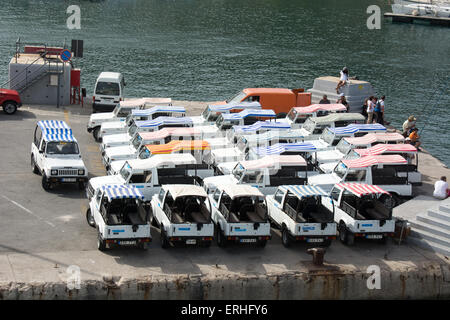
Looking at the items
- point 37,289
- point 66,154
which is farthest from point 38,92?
point 37,289

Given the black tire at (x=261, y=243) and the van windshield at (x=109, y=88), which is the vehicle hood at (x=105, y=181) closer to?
the black tire at (x=261, y=243)

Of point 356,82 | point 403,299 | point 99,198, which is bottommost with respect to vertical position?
point 403,299

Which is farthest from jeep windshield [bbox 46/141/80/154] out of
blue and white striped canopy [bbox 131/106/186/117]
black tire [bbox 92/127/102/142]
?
black tire [bbox 92/127/102/142]

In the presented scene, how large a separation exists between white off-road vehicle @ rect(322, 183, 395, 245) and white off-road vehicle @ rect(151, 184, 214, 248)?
3840mm

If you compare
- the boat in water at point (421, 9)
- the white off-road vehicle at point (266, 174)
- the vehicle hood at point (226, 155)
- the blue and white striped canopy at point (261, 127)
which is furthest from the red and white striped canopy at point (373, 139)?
the boat in water at point (421, 9)

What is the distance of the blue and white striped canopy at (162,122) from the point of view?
3250 cm

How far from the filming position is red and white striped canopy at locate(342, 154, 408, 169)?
26734 mm

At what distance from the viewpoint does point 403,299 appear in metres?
21.7

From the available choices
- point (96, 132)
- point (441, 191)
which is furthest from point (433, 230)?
point (96, 132)

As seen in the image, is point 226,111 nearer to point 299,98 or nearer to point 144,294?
point 299,98

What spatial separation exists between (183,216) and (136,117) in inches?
482

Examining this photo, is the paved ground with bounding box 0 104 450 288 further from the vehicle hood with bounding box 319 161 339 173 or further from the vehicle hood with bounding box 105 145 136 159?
the vehicle hood with bounding box 319 161 339 173

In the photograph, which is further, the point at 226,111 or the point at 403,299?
the point at 226,111
